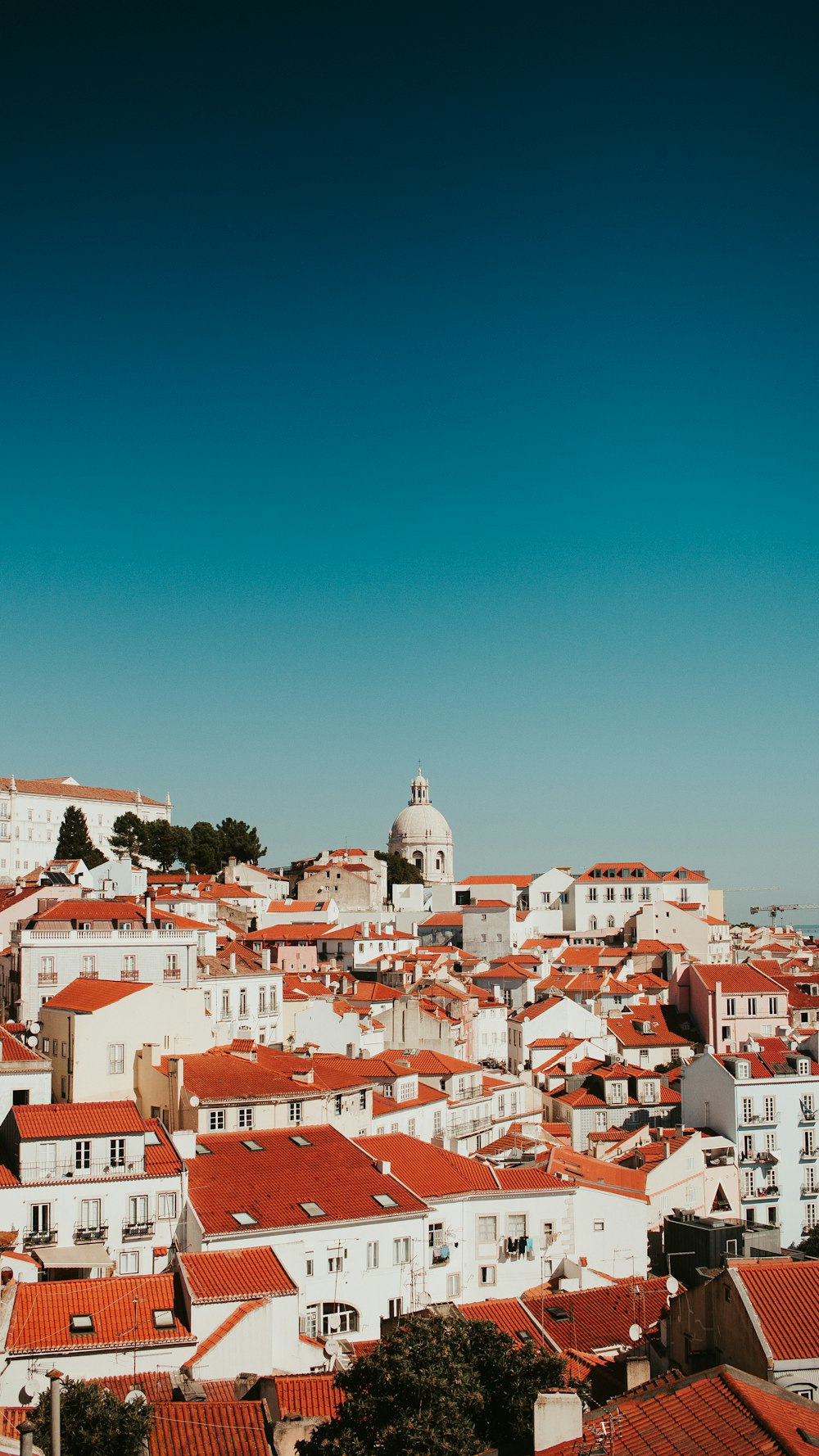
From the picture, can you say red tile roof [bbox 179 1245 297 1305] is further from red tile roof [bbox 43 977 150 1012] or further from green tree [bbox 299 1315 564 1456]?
red tile roof [bbox 43 977 150 1012]

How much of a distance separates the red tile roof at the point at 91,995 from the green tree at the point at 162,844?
67705 mm

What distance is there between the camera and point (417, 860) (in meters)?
169

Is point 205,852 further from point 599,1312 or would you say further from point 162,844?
point 599,1312

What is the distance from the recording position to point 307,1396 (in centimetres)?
2109

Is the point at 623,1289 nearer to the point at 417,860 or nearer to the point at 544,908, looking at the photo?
the point at 544,908

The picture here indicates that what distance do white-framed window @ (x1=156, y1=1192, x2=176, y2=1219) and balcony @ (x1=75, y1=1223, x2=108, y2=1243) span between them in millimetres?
1212

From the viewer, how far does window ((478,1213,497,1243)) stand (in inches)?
1264

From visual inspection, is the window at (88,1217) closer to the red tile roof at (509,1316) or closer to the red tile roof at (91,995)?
the red tile roof at (91,995)

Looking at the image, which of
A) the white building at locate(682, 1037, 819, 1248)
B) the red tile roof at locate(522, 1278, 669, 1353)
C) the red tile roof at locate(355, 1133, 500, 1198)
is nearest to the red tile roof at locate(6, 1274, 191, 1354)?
the red tile roof at locate(522, 1278, 669, 1353)

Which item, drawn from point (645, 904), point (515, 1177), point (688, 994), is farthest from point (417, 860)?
point (515, 1177)

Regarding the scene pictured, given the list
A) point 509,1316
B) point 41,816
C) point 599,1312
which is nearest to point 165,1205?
point 509,1316

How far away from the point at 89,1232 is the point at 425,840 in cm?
14171

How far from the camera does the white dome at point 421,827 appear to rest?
556 feet

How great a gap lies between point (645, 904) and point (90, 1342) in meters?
85.0
